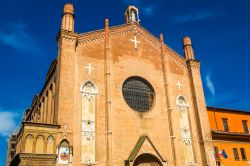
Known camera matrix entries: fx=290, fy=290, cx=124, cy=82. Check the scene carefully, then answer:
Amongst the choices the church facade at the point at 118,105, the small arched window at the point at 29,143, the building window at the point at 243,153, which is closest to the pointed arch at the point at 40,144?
the church facade at the point at 118,105

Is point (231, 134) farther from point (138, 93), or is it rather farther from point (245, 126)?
point (138, 93)

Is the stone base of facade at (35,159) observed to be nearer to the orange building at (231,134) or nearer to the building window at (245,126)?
the orange building at (231,134)

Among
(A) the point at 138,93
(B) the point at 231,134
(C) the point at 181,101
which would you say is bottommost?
(B) the point at 231,134

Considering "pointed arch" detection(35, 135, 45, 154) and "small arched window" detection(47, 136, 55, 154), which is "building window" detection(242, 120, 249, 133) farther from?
"pointed arch" detection(35, 135, 45, 154)

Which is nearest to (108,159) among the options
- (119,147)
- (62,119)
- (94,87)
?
(119,147)

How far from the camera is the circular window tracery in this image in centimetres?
2322

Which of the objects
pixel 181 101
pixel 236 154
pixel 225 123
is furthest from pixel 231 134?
pixel 181 101

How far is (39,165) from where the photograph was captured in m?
16.8

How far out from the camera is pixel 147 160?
21.3m

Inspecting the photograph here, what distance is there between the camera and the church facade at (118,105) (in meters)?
18.6

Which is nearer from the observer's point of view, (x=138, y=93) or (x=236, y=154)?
(x=138, y=93)

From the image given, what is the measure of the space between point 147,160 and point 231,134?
35.4 feet

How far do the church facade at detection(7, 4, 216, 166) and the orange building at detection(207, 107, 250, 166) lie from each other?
10.4ft

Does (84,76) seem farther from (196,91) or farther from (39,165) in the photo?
(196,91)
